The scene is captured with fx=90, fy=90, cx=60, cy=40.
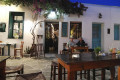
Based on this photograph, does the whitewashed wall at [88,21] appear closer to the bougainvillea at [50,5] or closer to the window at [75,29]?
the window at [75,29]

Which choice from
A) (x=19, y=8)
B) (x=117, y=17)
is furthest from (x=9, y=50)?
(x=117, y=17)

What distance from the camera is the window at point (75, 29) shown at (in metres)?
7.01

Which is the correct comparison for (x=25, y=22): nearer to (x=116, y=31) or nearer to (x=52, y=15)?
(x=52, y=15)

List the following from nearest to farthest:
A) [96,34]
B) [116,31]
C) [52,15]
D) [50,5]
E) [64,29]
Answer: [50,5]
[52,15]
[64,29]
[96,34]
[116,31]

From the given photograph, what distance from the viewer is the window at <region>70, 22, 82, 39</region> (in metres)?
7.01

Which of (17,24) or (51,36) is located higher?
(17,24)

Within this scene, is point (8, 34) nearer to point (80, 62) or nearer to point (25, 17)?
point (25, 17)

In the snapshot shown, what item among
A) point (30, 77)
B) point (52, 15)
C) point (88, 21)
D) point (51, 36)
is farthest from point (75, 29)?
point (30, 77)

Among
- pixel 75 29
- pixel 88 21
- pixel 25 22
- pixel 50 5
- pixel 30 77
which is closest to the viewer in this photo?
pixel 30 77

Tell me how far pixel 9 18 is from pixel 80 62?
20.7 feet

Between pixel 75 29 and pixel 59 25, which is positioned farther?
pixel 75 29

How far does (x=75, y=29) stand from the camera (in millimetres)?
7082

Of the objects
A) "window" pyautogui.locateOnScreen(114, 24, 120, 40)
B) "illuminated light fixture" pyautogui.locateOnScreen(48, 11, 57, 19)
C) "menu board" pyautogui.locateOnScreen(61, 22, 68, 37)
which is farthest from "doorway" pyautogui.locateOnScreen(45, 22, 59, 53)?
"window" pyautogui.locateOnScreen(114, 24, 120, 40)

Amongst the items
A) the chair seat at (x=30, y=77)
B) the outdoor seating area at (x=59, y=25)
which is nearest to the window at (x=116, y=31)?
the outdoor seating area at (x=59, y=25)
